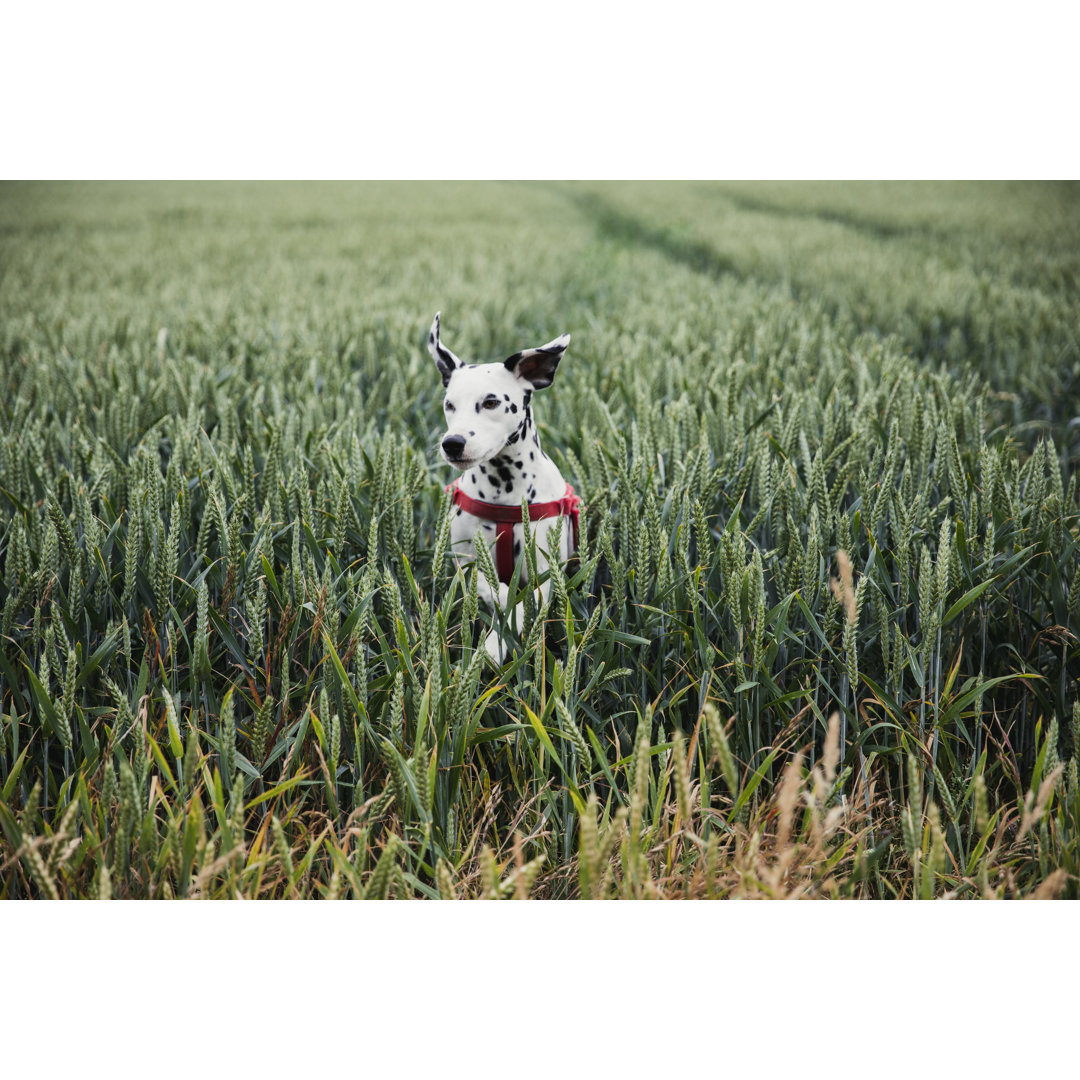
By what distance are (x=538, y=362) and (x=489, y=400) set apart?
0.13 metres

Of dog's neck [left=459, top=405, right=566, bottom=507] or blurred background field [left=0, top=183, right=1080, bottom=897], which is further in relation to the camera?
dog's neck [left=459, top=405, right=566, bottom=507]

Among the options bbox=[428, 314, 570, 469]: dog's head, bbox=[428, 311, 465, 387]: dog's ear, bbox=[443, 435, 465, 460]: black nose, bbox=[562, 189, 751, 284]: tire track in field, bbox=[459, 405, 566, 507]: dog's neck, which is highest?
bbox=[562, 189, 751, 284]: tire track in field

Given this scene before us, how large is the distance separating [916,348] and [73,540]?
4333 mm

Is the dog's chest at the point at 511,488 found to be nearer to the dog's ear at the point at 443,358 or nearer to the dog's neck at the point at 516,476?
the dog's neck at the point at 516,476

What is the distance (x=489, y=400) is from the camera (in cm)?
150

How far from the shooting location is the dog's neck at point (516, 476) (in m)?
1.57

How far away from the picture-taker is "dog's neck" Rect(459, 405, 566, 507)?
1572 millimetres

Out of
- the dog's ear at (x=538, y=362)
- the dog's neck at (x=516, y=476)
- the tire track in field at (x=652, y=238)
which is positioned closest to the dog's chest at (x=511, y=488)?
the dog's neck at (x=516, y=476)

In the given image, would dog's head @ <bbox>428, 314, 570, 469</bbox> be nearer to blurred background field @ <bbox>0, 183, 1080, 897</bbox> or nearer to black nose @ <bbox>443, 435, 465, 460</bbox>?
black nose @ <bbox>443, 435, 465, 460</bbox>

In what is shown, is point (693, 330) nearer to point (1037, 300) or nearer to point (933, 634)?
point (1037, 300)

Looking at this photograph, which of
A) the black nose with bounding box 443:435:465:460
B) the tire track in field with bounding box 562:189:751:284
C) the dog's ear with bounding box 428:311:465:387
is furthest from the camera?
the tire track in field with bounding box 562:189:751:284

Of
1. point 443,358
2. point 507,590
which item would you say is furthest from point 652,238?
point 507,590

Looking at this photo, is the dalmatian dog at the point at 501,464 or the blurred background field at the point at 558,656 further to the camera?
the dalmatian dog at the point at 501,464

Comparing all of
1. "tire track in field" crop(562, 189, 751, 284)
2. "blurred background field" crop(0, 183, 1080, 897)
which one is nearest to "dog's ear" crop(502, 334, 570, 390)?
"blurred background field" crop(0, 183, 1080, 897)
